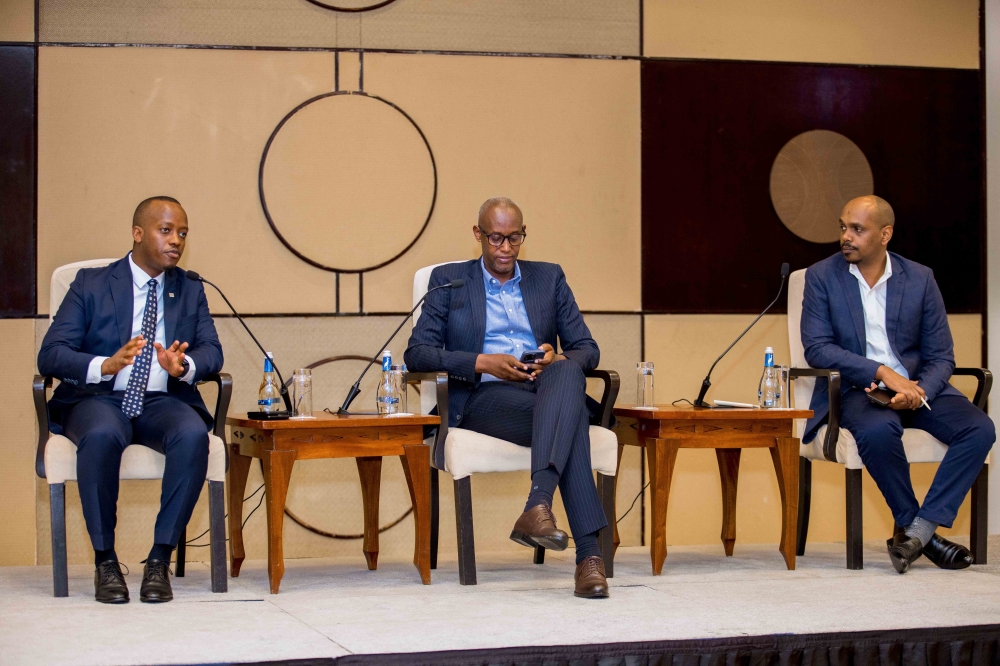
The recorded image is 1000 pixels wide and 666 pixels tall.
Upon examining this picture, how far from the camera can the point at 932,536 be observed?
4.04m

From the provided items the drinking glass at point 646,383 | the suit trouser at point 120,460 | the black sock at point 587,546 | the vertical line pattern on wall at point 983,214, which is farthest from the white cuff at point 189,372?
the vertical line pattern on wall at point 983,214

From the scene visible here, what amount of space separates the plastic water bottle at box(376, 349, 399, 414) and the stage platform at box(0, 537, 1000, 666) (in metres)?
0.62

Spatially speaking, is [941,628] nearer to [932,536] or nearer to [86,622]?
[932,536]

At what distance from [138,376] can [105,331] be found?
0.71 ft

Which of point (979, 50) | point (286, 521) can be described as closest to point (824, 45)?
point (979, 50)

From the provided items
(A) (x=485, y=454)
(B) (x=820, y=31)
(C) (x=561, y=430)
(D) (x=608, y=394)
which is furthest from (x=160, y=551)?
(B) (x=820, y=31)

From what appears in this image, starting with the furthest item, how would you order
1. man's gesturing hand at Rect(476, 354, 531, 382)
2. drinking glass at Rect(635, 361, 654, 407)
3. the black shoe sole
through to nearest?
drinking glass at Rect(635, 361, 654, 407) < man's gesturing hand at Rect(476, 354, 531, 382) < the black shoe sole

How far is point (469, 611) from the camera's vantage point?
3174 mm

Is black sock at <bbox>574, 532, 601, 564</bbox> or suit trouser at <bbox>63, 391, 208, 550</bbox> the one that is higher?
suit trouser at <bbox>63, 391, 208, 550</bbox>

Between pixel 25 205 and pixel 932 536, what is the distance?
12.8 feet

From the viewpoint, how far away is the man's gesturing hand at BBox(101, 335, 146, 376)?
11.3 feet

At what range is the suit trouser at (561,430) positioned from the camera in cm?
347

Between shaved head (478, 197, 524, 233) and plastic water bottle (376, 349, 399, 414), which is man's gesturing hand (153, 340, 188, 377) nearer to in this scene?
plastic water bottle (376, 349, 399, 414)

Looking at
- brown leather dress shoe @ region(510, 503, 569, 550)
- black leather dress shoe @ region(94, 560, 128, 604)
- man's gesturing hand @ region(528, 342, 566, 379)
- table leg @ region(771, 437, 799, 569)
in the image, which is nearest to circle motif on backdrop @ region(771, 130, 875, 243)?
table leg @ region(771, 437, 799, 569)
